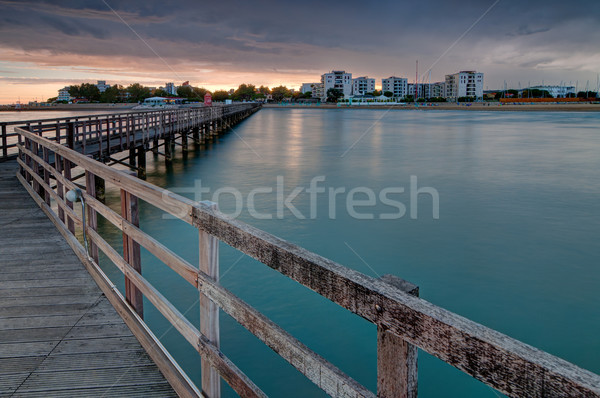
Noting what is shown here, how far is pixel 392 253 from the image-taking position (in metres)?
10.2

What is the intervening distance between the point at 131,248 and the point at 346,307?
7.12 ft

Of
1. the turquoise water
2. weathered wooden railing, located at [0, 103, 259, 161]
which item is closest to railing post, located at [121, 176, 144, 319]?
the turquoise water

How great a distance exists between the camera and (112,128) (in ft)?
54.1

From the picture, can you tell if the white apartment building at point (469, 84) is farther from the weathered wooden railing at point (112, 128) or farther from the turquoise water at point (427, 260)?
the turquoise water at point (427, 260)

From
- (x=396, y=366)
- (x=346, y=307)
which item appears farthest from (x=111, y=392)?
(x=396, y=366)

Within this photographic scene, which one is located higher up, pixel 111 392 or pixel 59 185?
pixel 59 185

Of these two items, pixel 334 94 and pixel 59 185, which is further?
pixel 334 94

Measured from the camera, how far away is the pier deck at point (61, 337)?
8.77 feet

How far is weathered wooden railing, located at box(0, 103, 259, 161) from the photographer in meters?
12.4

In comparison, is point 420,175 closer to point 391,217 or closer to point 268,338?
point 391,217

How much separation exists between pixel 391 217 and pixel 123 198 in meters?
10.4

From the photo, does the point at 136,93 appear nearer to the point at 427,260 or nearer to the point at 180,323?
the point at 427,260

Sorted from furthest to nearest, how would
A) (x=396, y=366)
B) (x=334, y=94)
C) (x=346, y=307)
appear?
(x=334, y=94)
(x=346, y=307)
(x=396, y=366)

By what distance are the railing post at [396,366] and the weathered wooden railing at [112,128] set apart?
9816 millimetres
